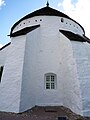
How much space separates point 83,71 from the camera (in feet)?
35.5

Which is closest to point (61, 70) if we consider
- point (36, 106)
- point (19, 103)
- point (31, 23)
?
point (36, 106)

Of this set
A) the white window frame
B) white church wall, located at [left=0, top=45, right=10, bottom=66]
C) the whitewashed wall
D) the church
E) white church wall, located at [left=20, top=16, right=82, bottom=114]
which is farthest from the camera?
white church wall, located at [left=0, top=45, right=10, bottom=66]

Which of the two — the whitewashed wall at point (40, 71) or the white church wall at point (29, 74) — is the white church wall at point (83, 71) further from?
the white church wall at point (29, 74)

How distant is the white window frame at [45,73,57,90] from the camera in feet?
41.6

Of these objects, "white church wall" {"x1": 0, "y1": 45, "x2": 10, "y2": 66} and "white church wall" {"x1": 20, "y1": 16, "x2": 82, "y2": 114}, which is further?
"white church wall" {"x1": 0, "y1": 45, "x2": 10, "y2": 66}

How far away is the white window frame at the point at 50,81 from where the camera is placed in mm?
12672

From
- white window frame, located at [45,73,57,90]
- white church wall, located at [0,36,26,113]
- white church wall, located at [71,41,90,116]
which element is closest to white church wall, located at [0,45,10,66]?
white church wall, located at [0,36,26,113]

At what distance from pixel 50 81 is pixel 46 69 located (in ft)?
3.08

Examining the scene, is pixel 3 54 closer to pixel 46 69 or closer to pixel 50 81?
pixel 46 69

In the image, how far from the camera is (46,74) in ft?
42.3

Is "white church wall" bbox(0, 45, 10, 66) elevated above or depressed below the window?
above

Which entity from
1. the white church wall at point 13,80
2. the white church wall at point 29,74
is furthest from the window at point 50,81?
the white church wall at point 13,80

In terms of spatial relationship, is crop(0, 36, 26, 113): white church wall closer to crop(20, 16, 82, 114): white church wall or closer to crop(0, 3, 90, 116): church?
crop(0, 3, 90, 116): church

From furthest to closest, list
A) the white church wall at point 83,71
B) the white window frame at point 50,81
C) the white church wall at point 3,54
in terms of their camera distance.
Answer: the white church wall at point 3,54 → the white window frame at point 50,81 → the white church wall at point 83,71
